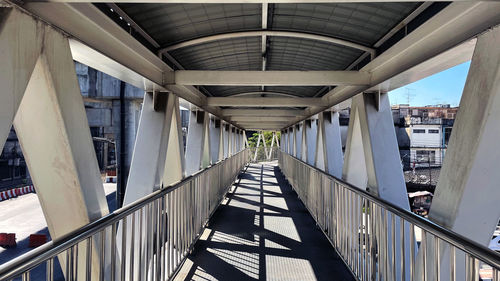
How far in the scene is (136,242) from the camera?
3457mm

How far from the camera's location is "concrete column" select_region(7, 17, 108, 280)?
1.78 metres

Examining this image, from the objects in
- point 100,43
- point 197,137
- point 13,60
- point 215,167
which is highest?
point 100,43

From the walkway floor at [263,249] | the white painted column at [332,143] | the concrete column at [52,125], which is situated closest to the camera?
the concrete column at [52,125]

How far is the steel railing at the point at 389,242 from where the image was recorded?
1.55 meters

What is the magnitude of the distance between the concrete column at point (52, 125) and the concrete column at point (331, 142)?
5885 millimetres

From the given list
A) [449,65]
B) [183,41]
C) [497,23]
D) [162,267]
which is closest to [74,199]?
[162,267]

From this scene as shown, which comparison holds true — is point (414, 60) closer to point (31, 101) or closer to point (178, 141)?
point (31, 101)

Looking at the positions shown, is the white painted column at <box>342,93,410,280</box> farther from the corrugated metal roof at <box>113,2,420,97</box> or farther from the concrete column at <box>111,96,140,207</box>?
the concrete column at <box>111,96,140,207</box>

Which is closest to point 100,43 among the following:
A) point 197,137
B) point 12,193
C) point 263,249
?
point 263,249

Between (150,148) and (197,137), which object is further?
(197,137)

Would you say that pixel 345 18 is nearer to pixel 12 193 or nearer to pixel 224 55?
pixel 224 55

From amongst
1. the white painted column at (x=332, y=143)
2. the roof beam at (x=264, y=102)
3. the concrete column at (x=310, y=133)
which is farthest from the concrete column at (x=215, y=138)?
the white painted column at (x=332, y=143)

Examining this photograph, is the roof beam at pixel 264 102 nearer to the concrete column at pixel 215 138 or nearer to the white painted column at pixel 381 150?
the white painted column at pixel 381 150

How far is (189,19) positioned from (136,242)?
263 cm
